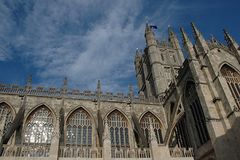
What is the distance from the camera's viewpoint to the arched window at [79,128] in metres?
20.7

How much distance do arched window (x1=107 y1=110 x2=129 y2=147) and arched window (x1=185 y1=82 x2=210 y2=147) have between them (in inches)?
254

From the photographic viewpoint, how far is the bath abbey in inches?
633

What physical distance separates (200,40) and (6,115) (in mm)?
18241

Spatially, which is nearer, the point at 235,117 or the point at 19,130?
the point at 235,117

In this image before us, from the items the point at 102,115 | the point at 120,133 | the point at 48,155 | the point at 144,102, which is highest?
the point at 144,102

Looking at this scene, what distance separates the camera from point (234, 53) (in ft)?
70.9

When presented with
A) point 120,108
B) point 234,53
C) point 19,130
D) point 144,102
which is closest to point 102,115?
point 120,108

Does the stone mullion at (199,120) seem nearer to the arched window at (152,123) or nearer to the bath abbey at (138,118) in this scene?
the bath abbey at (138,118)

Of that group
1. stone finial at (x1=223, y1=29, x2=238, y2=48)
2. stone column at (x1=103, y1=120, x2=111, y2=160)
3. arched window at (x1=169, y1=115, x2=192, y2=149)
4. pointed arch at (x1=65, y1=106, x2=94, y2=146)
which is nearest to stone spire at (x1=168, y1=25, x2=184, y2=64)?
stone finial at (x1=223, y1=29, x2=238, y2=48)

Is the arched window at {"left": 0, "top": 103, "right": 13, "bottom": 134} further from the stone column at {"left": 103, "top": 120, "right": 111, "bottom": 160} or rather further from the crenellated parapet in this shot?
the stone column at {"left": 103, "top": 120, "right": 111, "bottom": 160}

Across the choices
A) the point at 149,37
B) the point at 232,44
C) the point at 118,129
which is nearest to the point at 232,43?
the point at 232,44

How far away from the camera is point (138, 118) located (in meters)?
23.4

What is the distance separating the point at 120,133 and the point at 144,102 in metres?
4.40

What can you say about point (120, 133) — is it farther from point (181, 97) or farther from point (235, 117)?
point (235, 117)
